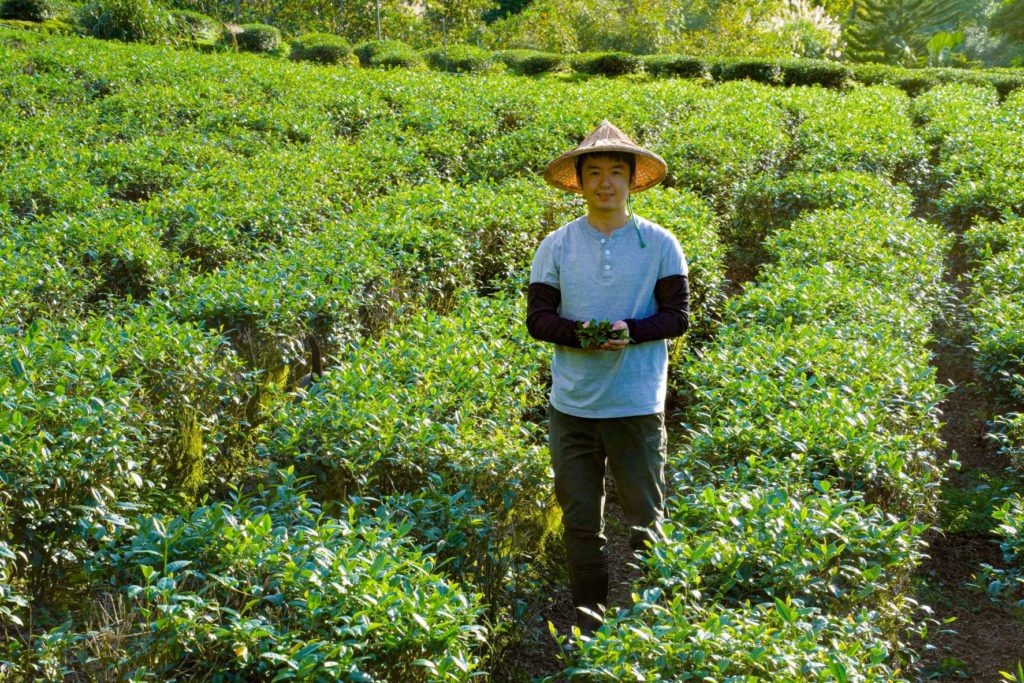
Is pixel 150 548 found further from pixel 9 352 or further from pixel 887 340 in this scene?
pixel 887 340

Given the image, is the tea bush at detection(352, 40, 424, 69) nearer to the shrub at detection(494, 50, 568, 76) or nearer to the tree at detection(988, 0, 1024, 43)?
the shrub at detection(494, 50, 568, 76)

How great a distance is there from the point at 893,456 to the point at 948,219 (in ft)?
20.6

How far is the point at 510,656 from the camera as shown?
3799mm

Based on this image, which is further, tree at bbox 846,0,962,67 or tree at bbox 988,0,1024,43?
tree at bbox 988,0,1024,43

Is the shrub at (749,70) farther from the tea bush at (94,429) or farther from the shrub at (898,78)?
the tea bush at (94,429)

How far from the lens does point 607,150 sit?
3748 millimetres

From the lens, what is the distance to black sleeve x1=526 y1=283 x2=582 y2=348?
368cm

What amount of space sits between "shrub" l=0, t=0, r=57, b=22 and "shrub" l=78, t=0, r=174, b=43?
115cm

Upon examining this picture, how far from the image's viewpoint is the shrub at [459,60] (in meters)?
23.0

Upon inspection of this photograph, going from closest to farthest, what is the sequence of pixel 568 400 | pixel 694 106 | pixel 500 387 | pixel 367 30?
pixel 568 400 < pixel 500 387 < pixel 694 106 < pixel 367 30

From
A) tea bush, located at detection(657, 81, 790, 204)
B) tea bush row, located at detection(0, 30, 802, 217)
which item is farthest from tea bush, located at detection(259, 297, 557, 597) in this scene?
tea bush, located at detection(657, 81, 790, 204)

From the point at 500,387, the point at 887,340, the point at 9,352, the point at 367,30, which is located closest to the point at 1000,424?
the point at 887,340

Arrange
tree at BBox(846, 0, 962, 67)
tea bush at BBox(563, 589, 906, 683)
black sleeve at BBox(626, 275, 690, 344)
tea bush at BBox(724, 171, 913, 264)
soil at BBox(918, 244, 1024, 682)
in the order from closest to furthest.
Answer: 1. tea bush at BBox(563, 589, 906, 683)
2. black sleeve at BBox(626, 275, 690, 344)
3. soil at BBox(918, 244, 1024, 682)
4. tea bush at BBox(724, 171, 913, 264)
5. tree at BBox(846, 0, 962, 67)

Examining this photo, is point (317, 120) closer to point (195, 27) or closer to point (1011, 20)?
point (195, 27)
